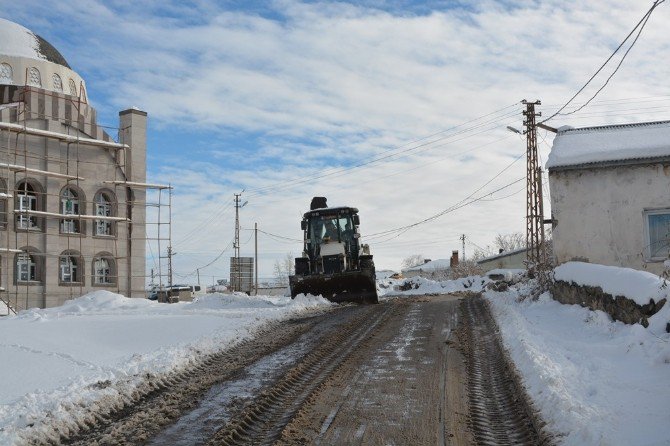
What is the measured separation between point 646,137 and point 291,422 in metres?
16.8

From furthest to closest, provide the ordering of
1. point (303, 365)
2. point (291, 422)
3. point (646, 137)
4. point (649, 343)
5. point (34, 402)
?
point (646, 137)
point (303, 365)
point (649, 343)
point (34, 402)
point (291, 422)

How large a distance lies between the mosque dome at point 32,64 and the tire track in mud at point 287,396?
27632 millimetres

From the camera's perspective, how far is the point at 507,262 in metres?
67.7

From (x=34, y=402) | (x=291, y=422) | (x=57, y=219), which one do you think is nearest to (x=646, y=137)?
(x=291, y=422)

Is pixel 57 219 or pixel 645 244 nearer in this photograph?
pixel 645 244

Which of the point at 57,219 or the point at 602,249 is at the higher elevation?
the point at 57,219

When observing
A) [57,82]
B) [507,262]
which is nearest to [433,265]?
[507,262]

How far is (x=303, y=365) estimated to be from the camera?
30.8 feet

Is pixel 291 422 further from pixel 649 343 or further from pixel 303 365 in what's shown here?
pixel 649 343

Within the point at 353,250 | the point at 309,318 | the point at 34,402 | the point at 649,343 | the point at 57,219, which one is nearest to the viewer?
the point at 34,402

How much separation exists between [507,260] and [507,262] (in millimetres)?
211

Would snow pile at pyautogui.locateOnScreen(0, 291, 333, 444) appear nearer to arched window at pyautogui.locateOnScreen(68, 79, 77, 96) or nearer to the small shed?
arched window at pyautogui.locateOnScreen(68, 79, 77, 96)

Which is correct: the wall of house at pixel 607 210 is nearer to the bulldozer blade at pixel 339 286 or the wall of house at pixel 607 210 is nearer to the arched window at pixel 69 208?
the bulldozer blade at pixel 339 286

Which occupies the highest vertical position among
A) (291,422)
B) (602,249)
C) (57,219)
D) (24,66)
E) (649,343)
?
(24,66)
